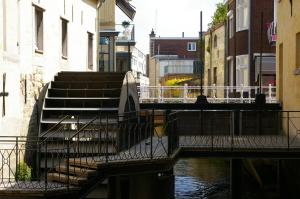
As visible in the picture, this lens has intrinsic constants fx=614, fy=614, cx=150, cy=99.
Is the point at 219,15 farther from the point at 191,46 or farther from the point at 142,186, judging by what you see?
the point at 191,46

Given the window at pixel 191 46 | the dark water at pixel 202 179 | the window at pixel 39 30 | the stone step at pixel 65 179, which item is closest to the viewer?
the stone step at pixel 65 179

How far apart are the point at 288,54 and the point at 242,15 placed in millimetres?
12739

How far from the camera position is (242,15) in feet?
104

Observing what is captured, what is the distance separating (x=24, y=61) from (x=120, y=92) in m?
2.85

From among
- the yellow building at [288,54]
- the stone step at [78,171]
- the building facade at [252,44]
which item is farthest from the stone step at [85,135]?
the building facade at [252,44]

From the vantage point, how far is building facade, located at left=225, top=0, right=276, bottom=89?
30609 millimetres

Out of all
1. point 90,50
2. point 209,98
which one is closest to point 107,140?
point 90,50

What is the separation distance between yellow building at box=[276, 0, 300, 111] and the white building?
6741 mm

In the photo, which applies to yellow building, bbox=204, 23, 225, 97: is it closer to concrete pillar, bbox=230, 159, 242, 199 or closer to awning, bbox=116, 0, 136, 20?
awning, bbox=116, 0, 136, 20

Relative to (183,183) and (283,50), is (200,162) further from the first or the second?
(283,50)

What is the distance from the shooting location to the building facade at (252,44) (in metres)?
30.6

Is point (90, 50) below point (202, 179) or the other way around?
the other way around

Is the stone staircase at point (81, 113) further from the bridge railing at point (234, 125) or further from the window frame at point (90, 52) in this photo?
the window frame at point (90, 52)

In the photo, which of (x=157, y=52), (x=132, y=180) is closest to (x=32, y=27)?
(x=132, y=180)
